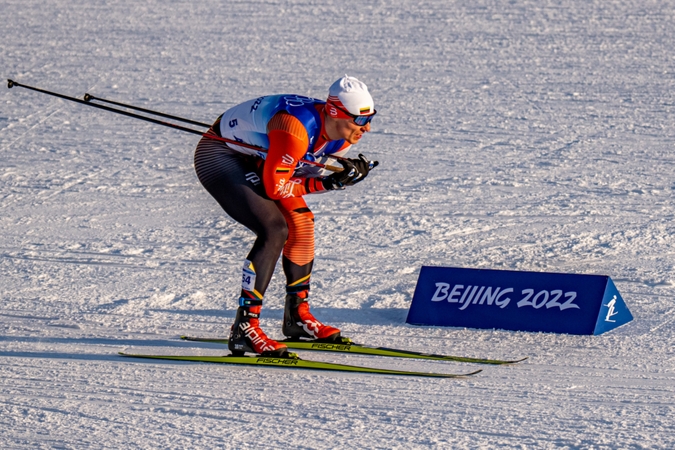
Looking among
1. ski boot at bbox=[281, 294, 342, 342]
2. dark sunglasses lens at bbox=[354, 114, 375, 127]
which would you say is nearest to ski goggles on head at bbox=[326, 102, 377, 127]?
dark sunglasses lens at bbox=[354, 114, 375, 127]

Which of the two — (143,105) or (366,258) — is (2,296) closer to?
(366,258)

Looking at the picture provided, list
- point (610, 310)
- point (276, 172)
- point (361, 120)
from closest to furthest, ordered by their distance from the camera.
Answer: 1. point (276, 172)
2. point (361, 120)
3. point (610, 310)

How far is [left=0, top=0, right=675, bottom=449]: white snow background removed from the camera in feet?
15.8

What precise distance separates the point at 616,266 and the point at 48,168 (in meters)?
5.70

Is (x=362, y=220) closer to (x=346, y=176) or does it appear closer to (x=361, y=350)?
(x=361, y=350)

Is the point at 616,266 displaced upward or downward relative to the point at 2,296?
upward

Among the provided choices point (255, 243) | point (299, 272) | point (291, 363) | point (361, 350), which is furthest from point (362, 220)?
point (291, 363)

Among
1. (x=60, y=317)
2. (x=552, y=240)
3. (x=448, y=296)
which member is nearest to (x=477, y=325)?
(x=448, y=296)

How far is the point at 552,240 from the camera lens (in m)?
7.69

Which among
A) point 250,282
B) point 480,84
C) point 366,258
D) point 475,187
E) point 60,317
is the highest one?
point 480,84

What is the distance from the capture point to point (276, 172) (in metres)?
5.37

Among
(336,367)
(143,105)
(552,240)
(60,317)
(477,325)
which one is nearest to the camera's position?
(336,367)

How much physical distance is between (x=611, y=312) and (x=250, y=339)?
83.2 inches

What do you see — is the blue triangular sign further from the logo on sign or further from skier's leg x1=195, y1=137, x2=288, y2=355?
skier's leg x1=195, y1=137, x2=288, y2=355
